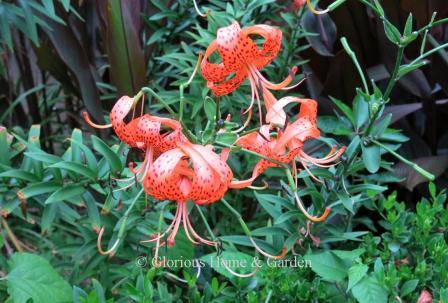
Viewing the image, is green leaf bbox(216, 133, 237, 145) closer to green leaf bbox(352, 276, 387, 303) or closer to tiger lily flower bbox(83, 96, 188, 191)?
tiger lily flower bbox(83, 96, 188, 191)

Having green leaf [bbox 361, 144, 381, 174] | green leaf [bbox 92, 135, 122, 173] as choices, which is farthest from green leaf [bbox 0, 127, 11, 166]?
green leaf [bbox 361, 144, 381, 174]

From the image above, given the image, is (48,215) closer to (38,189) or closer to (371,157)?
(38,189)

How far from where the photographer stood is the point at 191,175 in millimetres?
751

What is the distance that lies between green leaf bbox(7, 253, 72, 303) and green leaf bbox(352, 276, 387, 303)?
415 millimetres

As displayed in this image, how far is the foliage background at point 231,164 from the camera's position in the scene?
970mm

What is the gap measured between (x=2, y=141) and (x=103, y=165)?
0.19 meters

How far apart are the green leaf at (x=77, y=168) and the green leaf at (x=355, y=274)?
1.27 ft

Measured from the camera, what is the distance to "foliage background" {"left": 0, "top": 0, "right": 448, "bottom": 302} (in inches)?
38.2

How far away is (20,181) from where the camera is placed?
3.50ft

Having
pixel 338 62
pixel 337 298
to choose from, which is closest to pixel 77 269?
pixel 337 298

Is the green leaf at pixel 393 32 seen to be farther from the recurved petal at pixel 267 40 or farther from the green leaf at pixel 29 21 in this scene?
the green leaf at pixel 29 21

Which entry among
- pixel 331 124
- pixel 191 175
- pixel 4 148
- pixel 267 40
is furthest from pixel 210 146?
pixel 331 124

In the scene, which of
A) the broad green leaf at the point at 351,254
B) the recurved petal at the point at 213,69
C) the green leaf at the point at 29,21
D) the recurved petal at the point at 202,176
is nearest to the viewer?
the recurved petal at the point at 202,176

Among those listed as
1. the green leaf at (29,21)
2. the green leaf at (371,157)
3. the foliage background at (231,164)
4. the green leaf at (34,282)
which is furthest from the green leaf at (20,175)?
the green leaf at (371,157)
